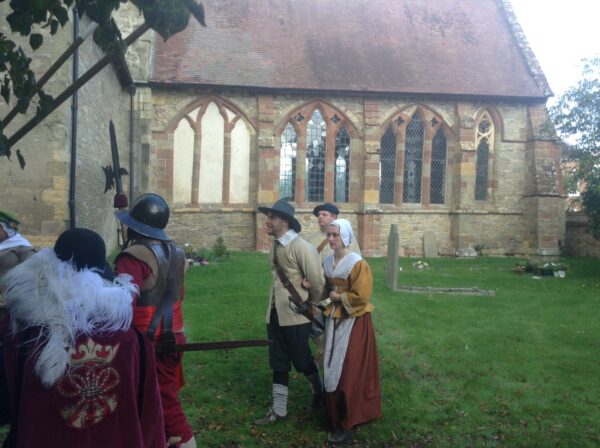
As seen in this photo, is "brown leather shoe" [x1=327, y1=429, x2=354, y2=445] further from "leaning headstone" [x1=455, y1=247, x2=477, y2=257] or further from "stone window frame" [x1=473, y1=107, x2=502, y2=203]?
"stone window frame" [x1=473, y1=107, x2=502, y2=203]

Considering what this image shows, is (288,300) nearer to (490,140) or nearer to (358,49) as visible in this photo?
(358,49)

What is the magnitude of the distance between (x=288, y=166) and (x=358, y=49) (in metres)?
5.44

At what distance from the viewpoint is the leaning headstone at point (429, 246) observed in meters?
20.2

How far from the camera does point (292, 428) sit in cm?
480

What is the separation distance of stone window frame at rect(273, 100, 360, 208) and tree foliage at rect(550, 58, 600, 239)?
7.05 metres

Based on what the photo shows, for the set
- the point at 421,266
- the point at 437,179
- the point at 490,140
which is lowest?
the point at 421,266

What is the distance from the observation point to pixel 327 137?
65.8 ft

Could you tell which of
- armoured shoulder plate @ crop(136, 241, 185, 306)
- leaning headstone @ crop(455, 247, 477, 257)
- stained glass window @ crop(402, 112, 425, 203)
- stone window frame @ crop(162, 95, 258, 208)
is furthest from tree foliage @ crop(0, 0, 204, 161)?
leaning headstone @ crop(455, 247, 477, 257)

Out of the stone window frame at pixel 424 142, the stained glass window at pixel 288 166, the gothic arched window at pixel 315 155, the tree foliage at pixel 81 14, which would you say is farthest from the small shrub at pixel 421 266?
the tree foliage at pixel 81 14

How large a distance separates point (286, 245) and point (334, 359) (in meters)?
1.09

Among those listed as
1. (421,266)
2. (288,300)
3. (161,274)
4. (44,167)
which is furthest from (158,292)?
(421,266)

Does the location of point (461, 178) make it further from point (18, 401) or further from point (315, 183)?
point (18, 401)

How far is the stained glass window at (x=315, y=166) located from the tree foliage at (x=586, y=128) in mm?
7999

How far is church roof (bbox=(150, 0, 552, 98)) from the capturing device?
19.2m
